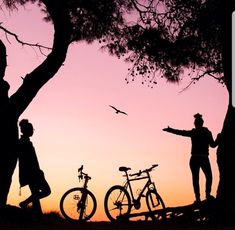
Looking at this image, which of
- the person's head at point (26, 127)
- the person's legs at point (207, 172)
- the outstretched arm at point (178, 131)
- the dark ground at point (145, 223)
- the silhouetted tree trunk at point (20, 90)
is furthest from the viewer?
the person's legs at point (207, 172)

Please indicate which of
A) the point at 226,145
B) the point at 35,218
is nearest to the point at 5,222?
the point at 35,218

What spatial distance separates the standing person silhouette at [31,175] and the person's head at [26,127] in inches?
4.0

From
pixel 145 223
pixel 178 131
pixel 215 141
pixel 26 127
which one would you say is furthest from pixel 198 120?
pixel 26 127

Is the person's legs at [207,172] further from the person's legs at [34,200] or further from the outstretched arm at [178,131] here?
the person's legs at [34,200]

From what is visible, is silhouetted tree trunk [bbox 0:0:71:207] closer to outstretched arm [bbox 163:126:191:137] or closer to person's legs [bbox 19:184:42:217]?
person's legs [bbox 19:184:42:217]

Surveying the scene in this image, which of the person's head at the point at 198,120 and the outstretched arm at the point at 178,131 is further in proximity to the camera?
the person's head at the point at 198,120

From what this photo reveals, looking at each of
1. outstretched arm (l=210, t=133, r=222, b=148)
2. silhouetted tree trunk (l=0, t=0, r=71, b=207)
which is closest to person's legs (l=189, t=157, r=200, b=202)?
outstretched arm (l=210, t=133, r=222, b=148)

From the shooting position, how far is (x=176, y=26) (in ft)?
57.2

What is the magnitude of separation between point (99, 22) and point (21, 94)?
4.23 m

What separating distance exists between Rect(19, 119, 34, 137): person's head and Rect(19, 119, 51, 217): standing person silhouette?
0.10 metres

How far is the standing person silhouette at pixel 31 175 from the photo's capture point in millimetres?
13344

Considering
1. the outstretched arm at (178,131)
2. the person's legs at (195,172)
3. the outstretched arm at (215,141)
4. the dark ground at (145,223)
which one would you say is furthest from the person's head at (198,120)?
the dark ground at (145,223)

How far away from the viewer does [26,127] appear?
13.1 metres

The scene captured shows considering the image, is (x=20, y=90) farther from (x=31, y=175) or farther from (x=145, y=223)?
(x=145, y=223)
